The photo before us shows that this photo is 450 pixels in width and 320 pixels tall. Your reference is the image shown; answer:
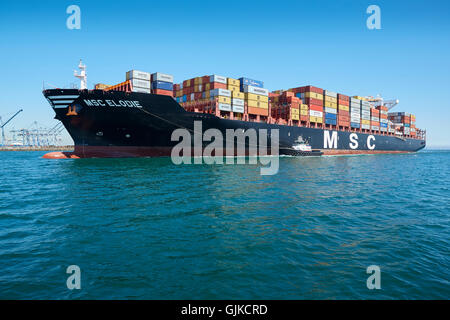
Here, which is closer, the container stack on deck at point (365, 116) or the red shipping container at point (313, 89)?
the red shipping container at point (313, 89)

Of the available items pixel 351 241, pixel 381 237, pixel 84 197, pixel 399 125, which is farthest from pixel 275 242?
pixel 399 125

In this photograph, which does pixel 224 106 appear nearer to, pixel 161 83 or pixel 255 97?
pixel 255 97

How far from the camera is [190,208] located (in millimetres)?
10867

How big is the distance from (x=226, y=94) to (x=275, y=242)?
3065 centimetres

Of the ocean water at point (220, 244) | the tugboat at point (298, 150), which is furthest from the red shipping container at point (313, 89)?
the ocean water at point (220, 244)

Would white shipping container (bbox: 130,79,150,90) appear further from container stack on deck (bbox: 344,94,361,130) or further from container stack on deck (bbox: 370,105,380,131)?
container stack on deck (bbox: 370,105,380,131)

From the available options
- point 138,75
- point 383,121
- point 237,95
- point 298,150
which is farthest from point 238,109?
point 383,121

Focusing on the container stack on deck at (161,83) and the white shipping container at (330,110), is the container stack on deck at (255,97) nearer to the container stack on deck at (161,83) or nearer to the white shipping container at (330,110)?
the container stack on deck at (161,83)

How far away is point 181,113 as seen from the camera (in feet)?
98.1

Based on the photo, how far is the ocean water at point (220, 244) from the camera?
16.7 feet

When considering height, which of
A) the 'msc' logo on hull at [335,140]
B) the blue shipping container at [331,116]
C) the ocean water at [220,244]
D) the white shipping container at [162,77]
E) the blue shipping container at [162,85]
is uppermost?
the white shipping container at [162,77]

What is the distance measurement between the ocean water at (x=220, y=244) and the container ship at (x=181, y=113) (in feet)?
54.6
